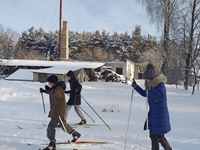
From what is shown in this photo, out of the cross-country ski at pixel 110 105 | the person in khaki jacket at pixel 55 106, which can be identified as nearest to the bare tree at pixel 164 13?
the cross-country ski at pixel 110 105

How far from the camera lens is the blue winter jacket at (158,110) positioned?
28.7 ft

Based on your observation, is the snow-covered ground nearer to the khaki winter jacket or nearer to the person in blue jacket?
the khaki winter jacket

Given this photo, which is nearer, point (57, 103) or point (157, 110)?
point (157, 110)

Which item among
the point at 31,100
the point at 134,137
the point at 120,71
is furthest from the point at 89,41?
the point at 134,137

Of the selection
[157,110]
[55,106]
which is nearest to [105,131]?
[55,106]

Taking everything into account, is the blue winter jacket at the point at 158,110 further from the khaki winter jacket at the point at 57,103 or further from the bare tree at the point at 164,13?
the bare tree at the point at 164,13

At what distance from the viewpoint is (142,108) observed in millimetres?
20938

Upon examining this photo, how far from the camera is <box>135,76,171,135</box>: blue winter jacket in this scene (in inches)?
345

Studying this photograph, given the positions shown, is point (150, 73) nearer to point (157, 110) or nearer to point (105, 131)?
point (157, 110)

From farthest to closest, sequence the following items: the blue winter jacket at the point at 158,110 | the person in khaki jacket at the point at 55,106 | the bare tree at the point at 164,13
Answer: the bare tree at the point at 164,13, the person in khaki jacket at the point at 55,106, the blue winter jacket at the point at 158,110

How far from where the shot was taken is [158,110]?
28.9 ft

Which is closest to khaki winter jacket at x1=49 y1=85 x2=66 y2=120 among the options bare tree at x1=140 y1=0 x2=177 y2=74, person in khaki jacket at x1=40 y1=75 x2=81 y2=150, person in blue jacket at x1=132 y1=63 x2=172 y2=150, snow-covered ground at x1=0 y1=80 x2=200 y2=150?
person in khaki jacket at x1=40 y1=75 x2=81 y2=150

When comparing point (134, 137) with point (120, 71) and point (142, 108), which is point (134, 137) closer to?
point (142, 108)

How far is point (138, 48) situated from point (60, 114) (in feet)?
323
